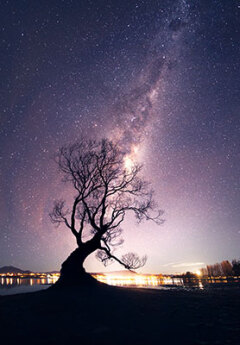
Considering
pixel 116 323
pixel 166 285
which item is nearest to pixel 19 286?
pixel 166 285

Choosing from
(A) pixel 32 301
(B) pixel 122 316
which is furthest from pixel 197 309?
(A) pixel 32 301

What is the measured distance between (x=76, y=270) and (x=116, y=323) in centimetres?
1057

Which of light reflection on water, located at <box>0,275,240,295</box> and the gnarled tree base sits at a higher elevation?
the gnarled tree base

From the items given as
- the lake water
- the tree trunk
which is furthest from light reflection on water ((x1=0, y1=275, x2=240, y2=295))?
the tree trunk

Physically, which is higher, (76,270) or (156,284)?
(76,270)

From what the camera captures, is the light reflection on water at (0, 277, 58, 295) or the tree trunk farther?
the light reflection on water at (0, 277, 58, 295)

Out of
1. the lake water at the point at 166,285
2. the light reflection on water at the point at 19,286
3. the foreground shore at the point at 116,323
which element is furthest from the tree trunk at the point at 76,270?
the light reflection on water at the point at 19,286

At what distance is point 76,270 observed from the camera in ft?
52.2

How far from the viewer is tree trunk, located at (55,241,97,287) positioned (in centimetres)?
1518

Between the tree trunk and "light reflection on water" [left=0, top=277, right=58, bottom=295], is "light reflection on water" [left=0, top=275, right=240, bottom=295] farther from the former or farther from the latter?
the tree trunk

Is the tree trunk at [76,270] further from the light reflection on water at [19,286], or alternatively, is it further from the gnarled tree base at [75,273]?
the light reflection on water at [19,286]

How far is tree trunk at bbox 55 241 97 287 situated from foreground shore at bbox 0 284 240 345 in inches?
241

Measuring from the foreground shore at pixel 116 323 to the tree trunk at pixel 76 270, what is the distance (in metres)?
6.13

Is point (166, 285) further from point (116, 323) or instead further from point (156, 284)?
point (116, 323)
